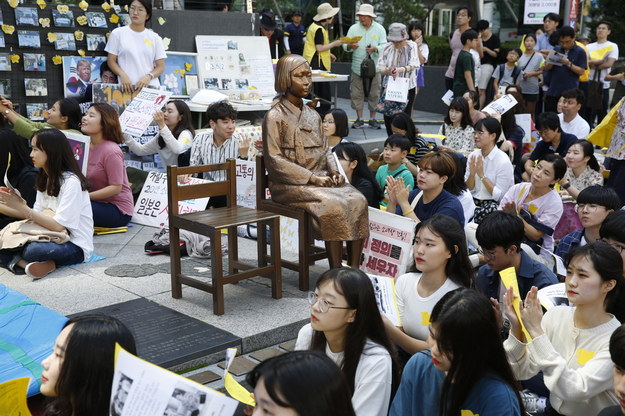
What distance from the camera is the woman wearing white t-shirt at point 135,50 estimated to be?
29.2 feet

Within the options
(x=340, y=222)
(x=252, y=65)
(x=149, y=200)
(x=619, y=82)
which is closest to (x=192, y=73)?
(x=252, y=65)

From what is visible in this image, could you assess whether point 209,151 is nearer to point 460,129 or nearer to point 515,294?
point 460,129

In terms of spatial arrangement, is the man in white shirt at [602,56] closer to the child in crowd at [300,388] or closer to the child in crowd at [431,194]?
the child in crowd at [431,194]

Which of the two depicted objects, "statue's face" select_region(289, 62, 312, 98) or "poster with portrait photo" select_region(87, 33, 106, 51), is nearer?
"statue's face" select_region(289, 62, 312, 98)

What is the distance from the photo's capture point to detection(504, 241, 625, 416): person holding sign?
10.4ft

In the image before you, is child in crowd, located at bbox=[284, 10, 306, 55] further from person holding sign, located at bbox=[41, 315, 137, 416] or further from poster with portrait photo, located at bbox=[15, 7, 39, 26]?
person holding sign, located at bbox=[41, 315, 137, 416]

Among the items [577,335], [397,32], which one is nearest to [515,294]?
[577,335]

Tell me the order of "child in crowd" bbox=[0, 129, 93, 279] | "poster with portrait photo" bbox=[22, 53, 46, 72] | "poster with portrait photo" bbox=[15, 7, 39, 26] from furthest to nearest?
1. "poster with portrait photo" bbox=[22, 53, 46, 72]
2. "poster with portrait photo" bbox=[15, 7, 39, 26]
3. "child in crowd" bbox=[0, 129, 93, 279]

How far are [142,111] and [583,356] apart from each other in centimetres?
573

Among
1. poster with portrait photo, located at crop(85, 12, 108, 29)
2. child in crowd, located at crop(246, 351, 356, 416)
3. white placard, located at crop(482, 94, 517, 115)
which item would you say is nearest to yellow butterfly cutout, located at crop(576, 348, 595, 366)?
child in crowd, located at crop(246, 351, 356, 416)

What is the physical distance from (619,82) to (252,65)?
6.64 metres

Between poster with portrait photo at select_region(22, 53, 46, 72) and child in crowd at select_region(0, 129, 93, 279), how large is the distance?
10.9 ft

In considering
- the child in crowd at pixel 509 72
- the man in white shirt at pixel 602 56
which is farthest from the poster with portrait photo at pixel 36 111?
the man in white shirt at pixel 602 56

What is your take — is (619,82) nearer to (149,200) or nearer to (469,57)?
(469,57)
